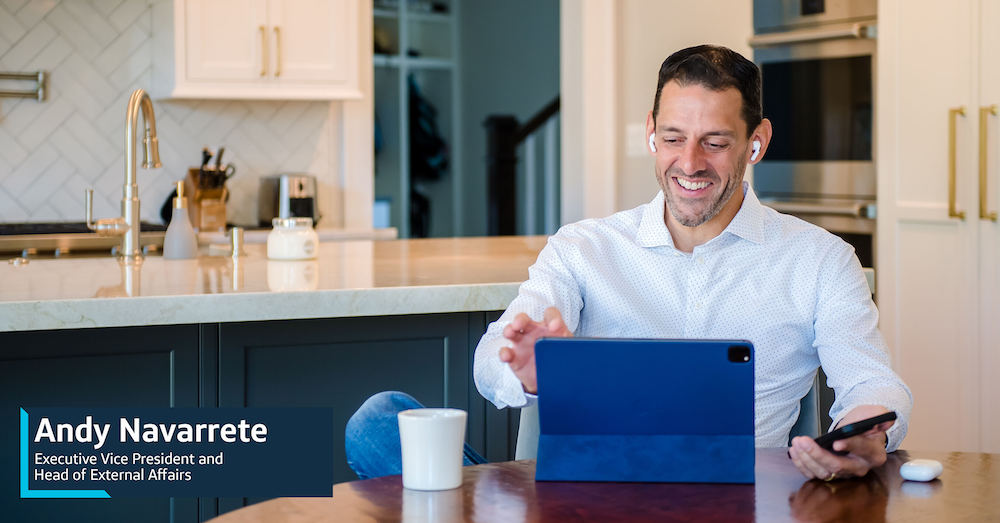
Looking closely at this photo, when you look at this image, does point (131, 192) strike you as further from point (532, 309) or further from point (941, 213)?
point (941, 213)

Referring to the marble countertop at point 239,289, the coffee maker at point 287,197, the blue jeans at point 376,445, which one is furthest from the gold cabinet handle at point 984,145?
the coffee maker at point 287,197

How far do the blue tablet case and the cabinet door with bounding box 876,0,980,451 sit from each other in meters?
2.33

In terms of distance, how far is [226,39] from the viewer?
3967 millimetres

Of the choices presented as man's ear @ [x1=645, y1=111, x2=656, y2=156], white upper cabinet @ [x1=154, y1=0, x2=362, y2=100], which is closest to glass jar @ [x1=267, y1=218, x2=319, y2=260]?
man's ear @ [x1=645, y1=111, x2=656, y2=156]

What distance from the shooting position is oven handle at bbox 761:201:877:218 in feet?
11.7

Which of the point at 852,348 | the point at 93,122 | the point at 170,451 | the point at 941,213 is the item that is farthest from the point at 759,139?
the point at 93,122

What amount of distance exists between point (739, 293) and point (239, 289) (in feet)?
3.06

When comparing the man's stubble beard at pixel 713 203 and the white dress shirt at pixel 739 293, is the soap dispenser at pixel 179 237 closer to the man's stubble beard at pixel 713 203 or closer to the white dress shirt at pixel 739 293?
the white dress shirt at pixel 739 293

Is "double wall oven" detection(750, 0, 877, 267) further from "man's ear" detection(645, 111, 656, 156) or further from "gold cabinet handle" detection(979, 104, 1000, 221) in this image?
"man's ear" detection(645, 111, 656, 156)

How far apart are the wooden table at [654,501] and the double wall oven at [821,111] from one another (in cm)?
276

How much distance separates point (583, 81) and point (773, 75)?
78cm

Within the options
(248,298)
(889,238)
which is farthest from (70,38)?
(889,238)

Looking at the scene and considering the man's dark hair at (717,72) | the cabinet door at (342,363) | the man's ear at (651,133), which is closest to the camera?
the man's dark hair at (717,72)

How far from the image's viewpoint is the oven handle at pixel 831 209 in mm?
3568
